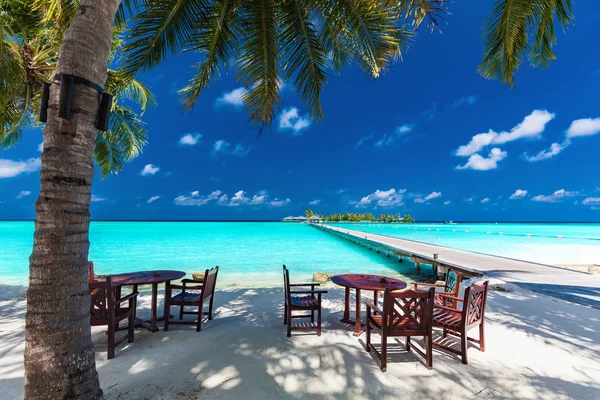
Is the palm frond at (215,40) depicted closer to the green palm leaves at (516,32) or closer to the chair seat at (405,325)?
the green palm leaves at (516,32)

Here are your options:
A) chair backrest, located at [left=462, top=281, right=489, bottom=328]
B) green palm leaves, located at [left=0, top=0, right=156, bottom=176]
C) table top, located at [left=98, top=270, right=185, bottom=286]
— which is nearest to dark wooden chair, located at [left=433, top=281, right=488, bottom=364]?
chair backrest, located at [left=462, top=281, right=489, bottom=328]

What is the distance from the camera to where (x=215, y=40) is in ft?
15.0

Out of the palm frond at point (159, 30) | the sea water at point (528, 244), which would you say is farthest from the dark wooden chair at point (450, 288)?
the sea water at point (528, 244)

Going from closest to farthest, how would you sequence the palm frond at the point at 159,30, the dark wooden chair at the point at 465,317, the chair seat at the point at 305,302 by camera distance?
1. the dark wooden chair at the point at 465,317
2. the chair seat at the point at 305,302
3. the palm frond at the point at 159,30

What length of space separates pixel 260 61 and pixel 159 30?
1552 millimetres

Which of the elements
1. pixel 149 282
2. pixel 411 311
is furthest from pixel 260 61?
pixel 411 311

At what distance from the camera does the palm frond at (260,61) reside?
4.35 metres

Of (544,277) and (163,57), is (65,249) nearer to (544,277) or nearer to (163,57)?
(163,57)

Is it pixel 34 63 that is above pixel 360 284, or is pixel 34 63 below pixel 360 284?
above

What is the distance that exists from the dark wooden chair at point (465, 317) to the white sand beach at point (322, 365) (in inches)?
5.6

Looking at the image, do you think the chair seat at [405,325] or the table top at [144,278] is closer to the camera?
the chair seat at [405,325]

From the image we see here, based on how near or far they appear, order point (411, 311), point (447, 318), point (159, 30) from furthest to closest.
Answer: point (159, 30) < point (447, 318) < point (411, 311)

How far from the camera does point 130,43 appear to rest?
13.8 ft

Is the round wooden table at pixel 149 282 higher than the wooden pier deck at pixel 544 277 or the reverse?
higher
